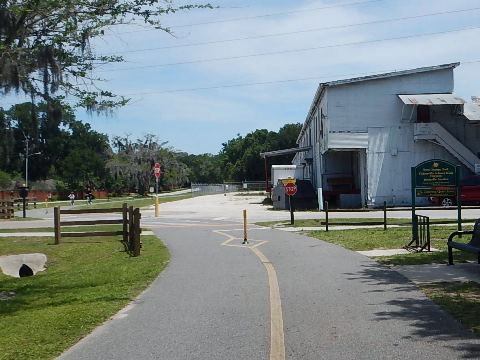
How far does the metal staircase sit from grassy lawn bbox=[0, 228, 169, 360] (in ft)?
76.3

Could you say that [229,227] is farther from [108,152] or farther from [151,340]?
[108,152]

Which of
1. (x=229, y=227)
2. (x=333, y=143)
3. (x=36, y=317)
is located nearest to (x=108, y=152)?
(x=333, y=143)

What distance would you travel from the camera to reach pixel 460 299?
847cm

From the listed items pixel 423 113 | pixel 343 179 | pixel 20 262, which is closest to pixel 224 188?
pixel 343 179

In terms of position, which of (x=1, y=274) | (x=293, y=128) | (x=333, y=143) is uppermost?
(x=293, y=128)

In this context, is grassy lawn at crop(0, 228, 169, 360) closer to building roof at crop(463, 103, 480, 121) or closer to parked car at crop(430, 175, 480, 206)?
parked car at crop(430, 175, 480, 206)

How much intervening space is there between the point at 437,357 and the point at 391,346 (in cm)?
56

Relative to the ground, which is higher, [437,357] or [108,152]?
[108,152]

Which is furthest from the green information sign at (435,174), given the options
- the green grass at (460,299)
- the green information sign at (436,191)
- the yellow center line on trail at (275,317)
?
the green grass at (460,299)

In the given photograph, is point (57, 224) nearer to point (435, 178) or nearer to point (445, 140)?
point (435, 178)

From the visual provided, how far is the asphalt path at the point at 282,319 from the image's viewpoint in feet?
20.2

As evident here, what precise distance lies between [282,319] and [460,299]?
2.70 m

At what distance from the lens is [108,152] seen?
95.8 m

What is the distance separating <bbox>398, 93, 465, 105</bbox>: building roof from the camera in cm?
3634
